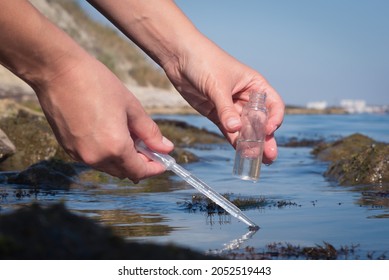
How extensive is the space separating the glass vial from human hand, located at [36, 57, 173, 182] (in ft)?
2.68

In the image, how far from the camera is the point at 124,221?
519 cm

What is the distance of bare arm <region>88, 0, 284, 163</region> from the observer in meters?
3.83

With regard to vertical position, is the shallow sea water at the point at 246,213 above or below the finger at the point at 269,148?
below

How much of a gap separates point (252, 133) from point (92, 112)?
1.12m

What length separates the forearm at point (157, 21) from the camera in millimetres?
3904

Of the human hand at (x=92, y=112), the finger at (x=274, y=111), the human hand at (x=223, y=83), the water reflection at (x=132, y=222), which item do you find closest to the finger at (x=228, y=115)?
the human hand at (x=223, y=83)

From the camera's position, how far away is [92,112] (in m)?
2.91

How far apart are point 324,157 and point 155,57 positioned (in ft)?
28.0

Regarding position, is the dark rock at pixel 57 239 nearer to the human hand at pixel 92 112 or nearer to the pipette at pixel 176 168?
the human hand at pixel 92 112

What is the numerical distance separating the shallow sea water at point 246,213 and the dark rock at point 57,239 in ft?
5.05

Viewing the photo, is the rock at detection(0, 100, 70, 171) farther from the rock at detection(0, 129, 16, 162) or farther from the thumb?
the thumb

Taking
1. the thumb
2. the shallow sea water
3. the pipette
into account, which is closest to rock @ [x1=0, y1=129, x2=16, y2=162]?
the shallow sea water

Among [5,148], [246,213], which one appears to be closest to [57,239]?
[246,213]
